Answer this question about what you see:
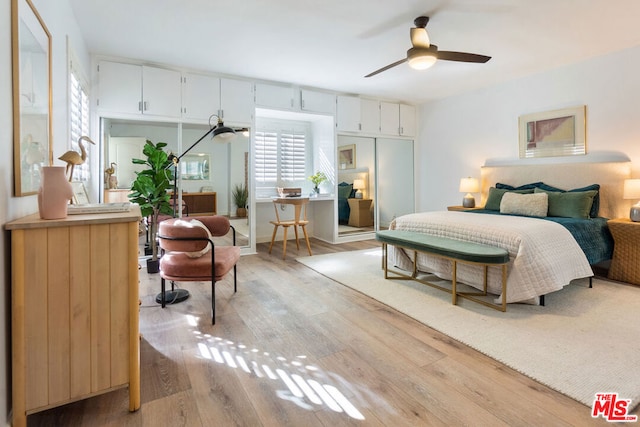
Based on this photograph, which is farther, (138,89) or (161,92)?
(161,92)

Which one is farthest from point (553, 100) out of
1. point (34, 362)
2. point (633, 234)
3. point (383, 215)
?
point (34, 362)

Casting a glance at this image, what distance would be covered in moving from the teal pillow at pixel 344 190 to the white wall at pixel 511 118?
151cm

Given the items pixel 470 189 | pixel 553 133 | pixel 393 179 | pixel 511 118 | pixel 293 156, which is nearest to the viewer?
pixel 553 133

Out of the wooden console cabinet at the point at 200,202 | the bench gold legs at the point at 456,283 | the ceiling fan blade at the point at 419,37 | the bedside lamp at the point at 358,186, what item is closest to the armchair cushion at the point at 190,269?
the bench gold legs at the point at 456,283

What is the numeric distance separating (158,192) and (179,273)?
42.1 inches

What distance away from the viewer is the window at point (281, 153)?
5625 millimetres

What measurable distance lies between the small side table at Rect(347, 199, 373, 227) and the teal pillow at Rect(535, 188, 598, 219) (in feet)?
9.10

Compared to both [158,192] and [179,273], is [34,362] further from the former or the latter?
[158,192]

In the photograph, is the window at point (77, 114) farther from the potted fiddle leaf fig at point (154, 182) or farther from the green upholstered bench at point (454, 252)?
the green upholstered bench at point (454, 252)

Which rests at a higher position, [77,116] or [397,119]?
[397,119]

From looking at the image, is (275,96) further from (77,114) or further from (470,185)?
(470,185)

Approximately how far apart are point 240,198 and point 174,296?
6.76 feet

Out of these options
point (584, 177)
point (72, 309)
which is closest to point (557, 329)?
point (584, 177)

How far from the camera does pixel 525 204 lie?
163 inches
